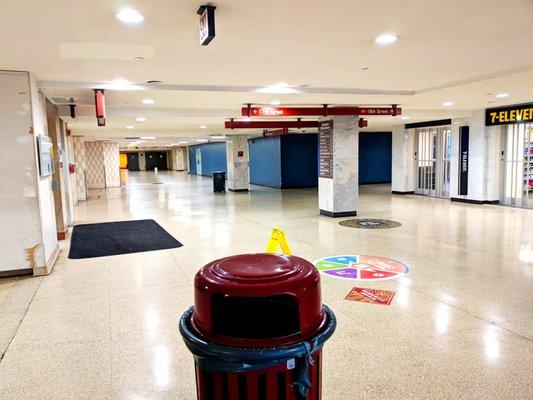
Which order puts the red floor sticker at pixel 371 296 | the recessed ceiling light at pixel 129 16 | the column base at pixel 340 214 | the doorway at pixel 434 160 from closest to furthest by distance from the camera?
the recessed ceiling light at pixel 129 16 < the red floor sticker at pixel 371 296 < the column base at pixel 340 214 < the doorway at pixel 434 160

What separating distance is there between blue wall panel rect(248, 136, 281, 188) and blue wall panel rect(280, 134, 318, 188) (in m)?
0.27

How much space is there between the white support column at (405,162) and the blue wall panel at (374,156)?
429 cm

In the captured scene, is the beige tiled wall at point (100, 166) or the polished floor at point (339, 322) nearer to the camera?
the polished floor at point (339, 322)

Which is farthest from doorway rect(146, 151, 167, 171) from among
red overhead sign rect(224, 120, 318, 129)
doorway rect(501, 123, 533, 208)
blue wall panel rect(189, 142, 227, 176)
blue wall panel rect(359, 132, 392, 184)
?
doorway rect(501, 123, 533, 208)

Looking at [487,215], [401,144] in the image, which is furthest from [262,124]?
[487,215]

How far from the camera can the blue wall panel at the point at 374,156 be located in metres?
18.5

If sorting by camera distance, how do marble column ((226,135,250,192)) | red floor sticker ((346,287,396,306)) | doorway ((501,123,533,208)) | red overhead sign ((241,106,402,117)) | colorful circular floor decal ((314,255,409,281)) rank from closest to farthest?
red floor sticker ((346,287,396,306)), colorful circular floor decal ((314,255,409,281)), red overhead sign ((241,106,402,117)), doorway ((501,123,533,208)), marble column ((226,135,250,192))

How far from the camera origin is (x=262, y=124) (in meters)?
11.6

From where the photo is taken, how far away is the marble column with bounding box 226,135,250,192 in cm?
1655

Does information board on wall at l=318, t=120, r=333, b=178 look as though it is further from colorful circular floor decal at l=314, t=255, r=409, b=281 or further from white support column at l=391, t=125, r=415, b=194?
white support column at l=391, t=125, r=415, b=194

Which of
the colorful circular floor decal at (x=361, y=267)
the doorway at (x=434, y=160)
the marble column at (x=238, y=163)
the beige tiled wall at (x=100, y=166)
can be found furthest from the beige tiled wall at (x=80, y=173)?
the doorway at (x=434, y=160)

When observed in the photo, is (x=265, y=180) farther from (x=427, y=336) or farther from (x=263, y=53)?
(x=427, y=336)

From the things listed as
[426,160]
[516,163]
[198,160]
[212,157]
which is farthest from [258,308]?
[198,160]

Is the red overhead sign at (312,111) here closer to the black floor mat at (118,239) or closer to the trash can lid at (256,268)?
the black floor mat at (118,239)
